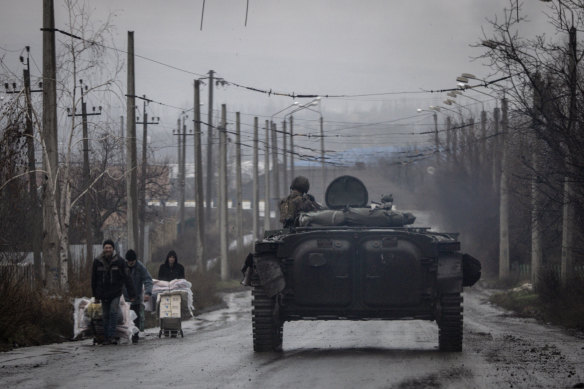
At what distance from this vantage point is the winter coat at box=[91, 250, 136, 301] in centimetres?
1625

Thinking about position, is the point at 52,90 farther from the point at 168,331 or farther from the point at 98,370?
the point at 98,370

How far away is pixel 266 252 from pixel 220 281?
33040 millimetres

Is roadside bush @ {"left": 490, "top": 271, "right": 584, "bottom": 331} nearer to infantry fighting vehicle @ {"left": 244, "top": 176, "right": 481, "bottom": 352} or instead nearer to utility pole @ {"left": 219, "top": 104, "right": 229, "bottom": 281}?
infantry fighting vehicle @ {"left": 244, "top": 176, "right": 481, "bottom": 352}

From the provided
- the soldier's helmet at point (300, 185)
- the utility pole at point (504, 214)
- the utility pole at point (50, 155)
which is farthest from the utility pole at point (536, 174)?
the utility pole at point (50, 155)

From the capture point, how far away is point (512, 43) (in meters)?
22.0

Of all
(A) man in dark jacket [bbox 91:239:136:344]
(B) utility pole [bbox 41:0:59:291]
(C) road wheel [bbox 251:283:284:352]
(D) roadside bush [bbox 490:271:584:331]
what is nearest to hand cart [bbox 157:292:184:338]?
(A) man in dark jacket [bbox 91:239:136:344]

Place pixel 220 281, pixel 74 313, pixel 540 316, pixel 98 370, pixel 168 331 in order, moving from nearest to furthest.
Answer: pixel 98 370 → pixel 74 313 → pixel 168 331 → pixel 540 316 → pixel 220 281

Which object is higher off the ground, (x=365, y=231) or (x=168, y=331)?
(x=365, y=231)

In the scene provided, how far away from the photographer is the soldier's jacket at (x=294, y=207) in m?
16.1

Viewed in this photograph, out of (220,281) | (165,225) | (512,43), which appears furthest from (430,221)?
(512,43)

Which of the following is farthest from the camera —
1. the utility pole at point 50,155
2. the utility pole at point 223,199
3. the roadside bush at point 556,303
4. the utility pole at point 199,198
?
the utility pole at point 223,199

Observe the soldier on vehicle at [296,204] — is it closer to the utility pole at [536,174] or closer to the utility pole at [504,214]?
the utility pole at [536,174]

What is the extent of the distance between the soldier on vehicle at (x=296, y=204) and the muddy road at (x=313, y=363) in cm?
206

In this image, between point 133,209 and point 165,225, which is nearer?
point 133,209
